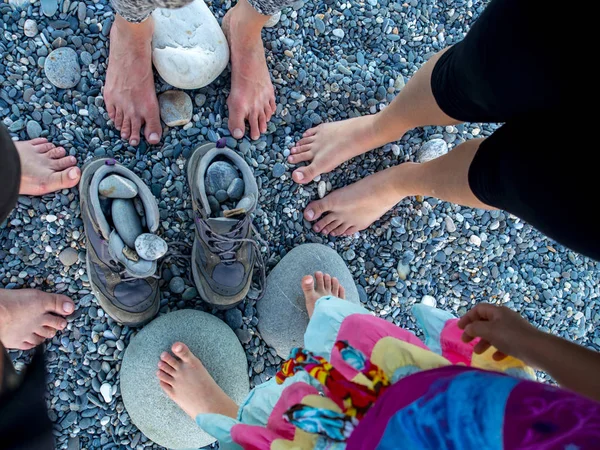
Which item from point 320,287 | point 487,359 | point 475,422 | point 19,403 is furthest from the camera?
point 320,287

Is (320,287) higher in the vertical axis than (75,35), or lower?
lower

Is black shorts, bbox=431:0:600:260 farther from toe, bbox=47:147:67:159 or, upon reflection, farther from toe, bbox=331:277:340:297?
toe, bbox=47:147:67:159

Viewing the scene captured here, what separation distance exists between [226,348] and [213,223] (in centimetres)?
46

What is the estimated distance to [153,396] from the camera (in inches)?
57.6

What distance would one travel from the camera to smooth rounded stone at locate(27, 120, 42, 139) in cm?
146

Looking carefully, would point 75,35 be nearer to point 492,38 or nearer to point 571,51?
point 492,38

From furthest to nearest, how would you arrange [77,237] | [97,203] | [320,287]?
1. [320,287]
2. [77,237]
3. [97,203]

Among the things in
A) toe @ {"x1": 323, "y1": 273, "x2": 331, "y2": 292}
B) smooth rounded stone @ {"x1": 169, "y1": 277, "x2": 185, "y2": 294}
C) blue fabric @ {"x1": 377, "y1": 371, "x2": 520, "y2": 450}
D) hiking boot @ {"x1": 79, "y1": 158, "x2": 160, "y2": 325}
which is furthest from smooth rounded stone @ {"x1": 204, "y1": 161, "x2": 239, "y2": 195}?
blue fabric @ {"x1": 377, "y1": 371, "x2": 520, "y2": 450}

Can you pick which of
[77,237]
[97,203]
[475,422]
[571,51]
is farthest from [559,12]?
[77,237]

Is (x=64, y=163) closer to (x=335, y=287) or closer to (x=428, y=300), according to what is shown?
(x=335, y=287)

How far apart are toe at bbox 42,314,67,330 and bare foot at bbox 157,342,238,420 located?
1.12 ft

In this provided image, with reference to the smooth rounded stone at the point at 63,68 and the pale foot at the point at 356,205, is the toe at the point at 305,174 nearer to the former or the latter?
the pale foot at the point at 356,205

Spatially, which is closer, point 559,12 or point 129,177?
point 559,12

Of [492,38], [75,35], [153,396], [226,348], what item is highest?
[492,38]
